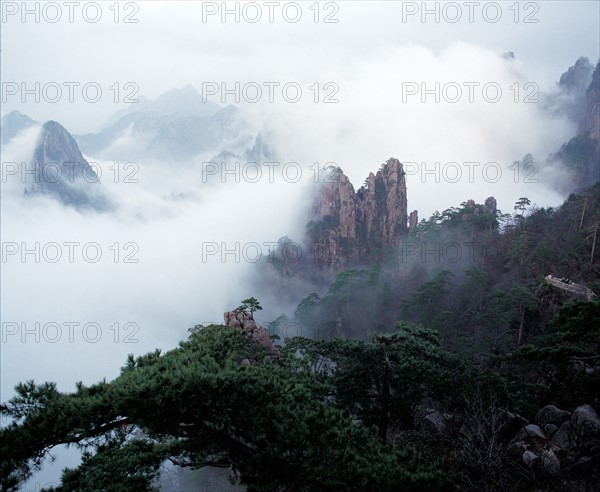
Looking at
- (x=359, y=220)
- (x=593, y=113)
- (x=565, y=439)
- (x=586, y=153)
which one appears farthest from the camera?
(x=593, y=113)

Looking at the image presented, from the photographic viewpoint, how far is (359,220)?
200ft

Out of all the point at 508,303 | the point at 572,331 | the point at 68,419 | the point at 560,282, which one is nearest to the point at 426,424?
the point at 572,331

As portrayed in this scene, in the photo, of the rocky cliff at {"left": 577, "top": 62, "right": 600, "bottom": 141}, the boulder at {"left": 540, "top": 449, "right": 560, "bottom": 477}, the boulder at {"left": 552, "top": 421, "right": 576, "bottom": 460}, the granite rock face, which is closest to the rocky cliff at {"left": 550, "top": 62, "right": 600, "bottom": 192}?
the rocky cliff at {"left": 577, "top": 62, "right": 600, "bottom": 141}

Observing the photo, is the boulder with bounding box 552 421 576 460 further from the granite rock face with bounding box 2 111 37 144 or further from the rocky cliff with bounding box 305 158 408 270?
the granite rock face with bounding box 2 111 37 144

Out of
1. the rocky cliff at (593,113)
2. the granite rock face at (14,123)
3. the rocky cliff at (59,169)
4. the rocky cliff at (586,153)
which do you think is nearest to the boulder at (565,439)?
the rocky cliff at (586,153)

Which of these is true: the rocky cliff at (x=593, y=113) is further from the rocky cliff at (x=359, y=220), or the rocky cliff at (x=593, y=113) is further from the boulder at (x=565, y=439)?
the boulder at (x=565, y=439)

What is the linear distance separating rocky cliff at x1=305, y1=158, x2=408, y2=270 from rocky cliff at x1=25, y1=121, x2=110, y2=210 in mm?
66963

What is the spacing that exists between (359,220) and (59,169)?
74.3 m

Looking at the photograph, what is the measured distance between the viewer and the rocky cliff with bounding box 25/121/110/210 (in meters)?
93.2

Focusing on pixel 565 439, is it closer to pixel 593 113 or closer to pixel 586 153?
pixel 586 153

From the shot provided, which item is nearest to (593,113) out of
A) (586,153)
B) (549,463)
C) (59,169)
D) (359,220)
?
(586,153)

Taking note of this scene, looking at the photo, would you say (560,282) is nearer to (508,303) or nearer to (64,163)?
(508,303)

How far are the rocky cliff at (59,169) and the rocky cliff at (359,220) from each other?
2636 inches

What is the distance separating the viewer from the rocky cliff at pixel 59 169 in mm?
93250
